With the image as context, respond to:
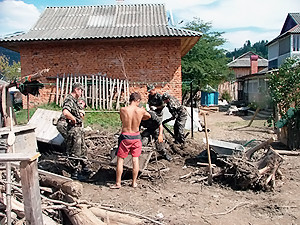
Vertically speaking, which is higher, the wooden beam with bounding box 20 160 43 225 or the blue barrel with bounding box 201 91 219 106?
the blue barrel with bounding box 201 91 219 106

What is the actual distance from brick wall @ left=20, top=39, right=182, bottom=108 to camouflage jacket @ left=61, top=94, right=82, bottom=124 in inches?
304

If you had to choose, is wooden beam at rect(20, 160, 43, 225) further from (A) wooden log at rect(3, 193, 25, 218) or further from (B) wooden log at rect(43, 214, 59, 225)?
(A) wooden log at rect(3, 193, 25, 218)

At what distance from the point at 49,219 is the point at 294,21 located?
29743 millimetres

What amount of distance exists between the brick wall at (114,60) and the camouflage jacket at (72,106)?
304 inches

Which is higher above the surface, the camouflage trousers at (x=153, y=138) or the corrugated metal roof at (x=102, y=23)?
the corrugated metal roof at (x=102, y=23)

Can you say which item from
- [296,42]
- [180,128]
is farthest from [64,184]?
[296,42]

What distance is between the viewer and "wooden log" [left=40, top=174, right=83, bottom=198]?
4105 mm

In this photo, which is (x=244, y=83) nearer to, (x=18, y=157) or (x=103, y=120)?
(x=103, y=120)

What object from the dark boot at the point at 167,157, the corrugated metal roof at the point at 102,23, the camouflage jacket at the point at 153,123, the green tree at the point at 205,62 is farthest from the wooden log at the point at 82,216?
the green tree at the point at 205,62

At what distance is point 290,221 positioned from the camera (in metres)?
4.23

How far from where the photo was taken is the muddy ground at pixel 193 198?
4.37 metres

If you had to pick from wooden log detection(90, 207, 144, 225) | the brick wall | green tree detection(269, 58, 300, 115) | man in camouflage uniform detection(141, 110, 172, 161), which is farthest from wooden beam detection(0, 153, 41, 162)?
the brick wall

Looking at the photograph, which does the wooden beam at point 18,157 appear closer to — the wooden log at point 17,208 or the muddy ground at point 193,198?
the wooden log at point 17,208

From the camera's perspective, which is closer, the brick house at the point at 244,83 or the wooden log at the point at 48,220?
the wooden log at the point at 48,220
